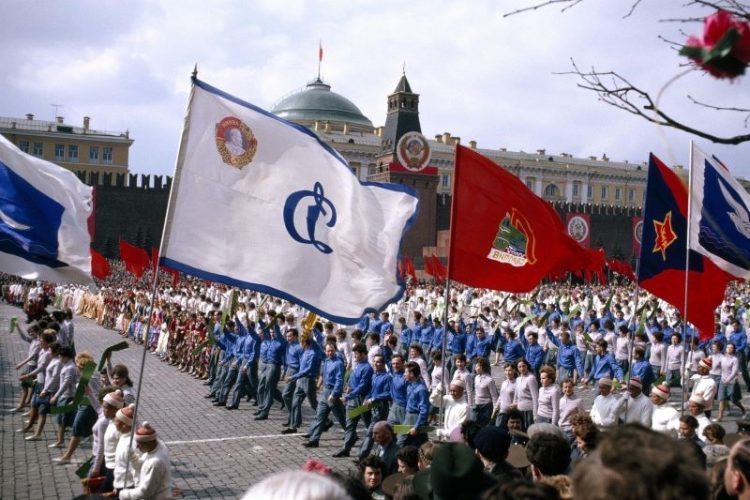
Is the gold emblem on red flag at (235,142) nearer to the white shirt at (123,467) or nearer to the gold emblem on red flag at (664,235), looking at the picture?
the white shirt at (123,467)

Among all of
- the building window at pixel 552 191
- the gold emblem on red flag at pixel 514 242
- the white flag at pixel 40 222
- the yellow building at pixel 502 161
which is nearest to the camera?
the white flag at pixel 40 222

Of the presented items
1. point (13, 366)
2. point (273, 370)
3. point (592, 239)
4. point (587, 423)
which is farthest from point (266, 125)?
point (592, 239)

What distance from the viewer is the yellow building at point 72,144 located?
83438 mm

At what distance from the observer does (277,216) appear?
21.4ft

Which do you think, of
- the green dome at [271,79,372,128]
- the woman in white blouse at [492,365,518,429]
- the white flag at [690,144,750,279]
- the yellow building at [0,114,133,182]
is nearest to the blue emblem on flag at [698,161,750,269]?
the white flag at [690,144,750,279]

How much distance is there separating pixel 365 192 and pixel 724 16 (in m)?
4.63

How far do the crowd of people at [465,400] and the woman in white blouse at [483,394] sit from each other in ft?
0.06

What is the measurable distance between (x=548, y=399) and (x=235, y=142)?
5546 mm

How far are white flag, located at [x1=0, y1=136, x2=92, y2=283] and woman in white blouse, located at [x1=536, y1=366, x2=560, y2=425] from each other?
5.55 metres

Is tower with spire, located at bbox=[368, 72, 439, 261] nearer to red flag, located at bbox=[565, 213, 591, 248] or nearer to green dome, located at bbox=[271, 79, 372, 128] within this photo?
red flag, located at bbox=[565, 213, 591, 248]

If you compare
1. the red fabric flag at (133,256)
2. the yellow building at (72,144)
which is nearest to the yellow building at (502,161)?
the yellow building at (72,144)

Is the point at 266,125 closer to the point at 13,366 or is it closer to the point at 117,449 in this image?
the point at 117,449

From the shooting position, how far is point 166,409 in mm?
13602

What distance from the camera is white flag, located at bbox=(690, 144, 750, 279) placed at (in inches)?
302
